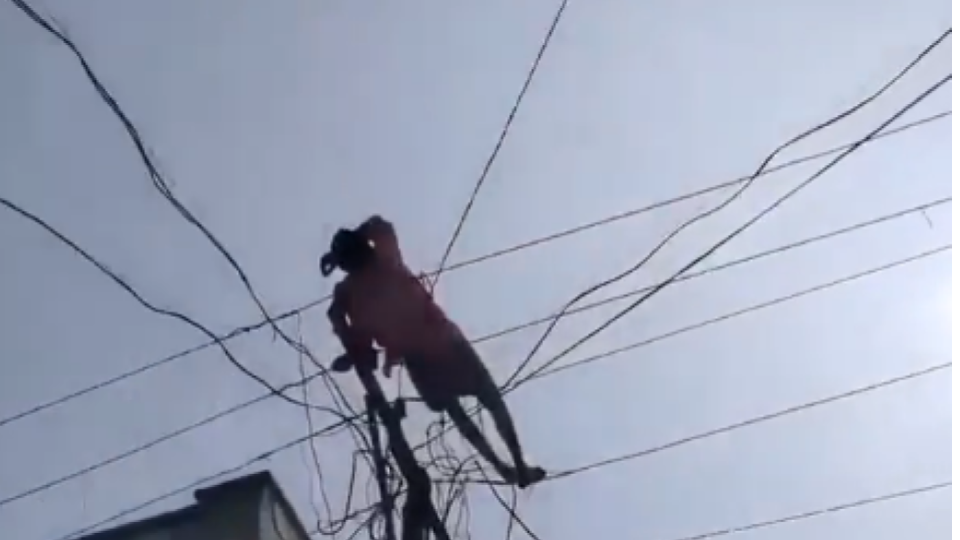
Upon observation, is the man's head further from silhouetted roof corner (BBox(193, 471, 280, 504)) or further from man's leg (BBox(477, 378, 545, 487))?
silhouetted roof corner (BBox(193, 471, 280, 504))

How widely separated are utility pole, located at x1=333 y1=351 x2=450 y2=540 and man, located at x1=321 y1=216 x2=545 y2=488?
0.18 ft

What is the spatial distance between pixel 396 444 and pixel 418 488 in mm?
198

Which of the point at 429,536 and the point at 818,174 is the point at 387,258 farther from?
the point at 818,174

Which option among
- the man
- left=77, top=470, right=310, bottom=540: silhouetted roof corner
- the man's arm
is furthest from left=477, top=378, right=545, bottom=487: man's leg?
left=77, top=470, right=310, bottom=540: silhouetted roof corner

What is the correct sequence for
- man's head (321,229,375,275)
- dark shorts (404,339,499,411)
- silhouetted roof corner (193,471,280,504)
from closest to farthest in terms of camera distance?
man's head (321,229,375,275)
dark shorts (404,339,499,411)
silhouetted roof corner (193,471,280,504)

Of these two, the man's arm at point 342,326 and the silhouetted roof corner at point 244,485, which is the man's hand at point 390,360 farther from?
the silhouetted roof corner at point 244,485

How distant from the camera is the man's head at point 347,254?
467 cm

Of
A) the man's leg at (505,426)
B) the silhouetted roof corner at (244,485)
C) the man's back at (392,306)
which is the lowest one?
the man's leg at (505,426)

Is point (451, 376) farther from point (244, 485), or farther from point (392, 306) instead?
point (244, 485)

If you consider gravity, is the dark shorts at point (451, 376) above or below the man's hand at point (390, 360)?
below

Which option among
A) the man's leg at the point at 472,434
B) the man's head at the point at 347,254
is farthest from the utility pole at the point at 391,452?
the man's head at the point at 347,254

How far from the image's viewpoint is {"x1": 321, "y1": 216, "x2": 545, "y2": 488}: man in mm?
4719

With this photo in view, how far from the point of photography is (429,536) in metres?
4.73

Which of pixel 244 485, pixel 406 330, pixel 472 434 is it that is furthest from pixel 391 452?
pixel 244 485
